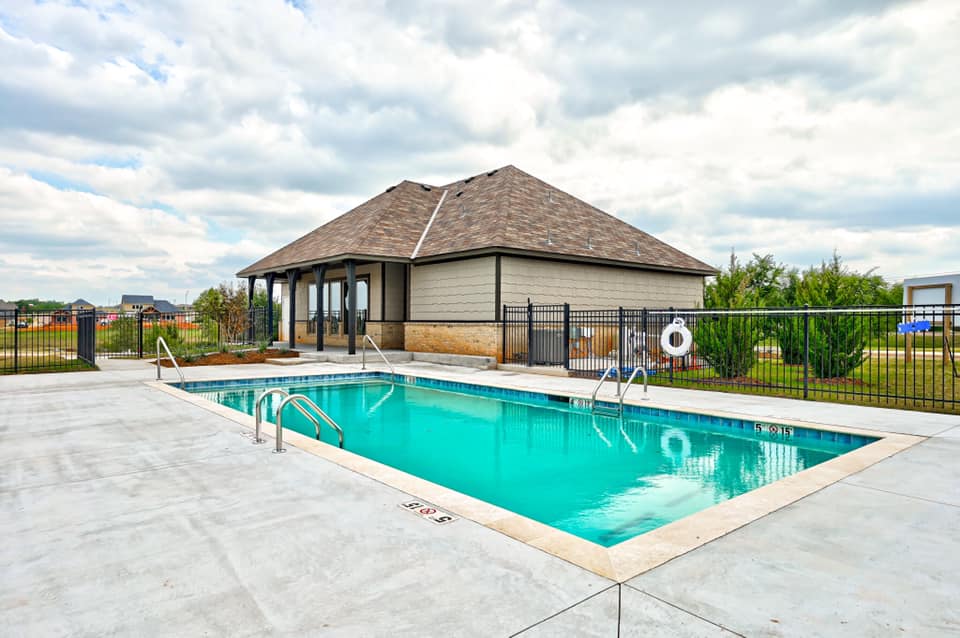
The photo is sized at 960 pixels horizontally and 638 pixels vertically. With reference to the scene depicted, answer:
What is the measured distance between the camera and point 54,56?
12852 millimetres

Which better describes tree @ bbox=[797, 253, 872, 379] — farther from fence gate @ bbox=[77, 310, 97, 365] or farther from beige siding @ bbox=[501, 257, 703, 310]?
fence gate @ bbox=[77, 310, 97, 365]

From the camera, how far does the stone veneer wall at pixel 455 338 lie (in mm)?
16781

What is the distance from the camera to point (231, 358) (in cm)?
1748

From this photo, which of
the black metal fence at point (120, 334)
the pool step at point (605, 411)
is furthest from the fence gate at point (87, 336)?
the pool step at point (605, 411)

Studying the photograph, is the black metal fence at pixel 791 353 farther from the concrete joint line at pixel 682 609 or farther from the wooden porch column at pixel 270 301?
the wooden porch column at pixel 270 301

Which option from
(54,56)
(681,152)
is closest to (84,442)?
(54,56)

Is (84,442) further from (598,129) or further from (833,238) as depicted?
(833,238)

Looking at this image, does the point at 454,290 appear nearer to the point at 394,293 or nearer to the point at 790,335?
the point at 394,293

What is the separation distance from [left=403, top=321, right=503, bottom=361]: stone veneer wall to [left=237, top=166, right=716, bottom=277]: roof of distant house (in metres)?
2.40

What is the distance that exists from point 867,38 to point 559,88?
6.83 metres

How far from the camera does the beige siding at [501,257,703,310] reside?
1769 cm

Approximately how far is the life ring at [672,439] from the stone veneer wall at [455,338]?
888 cm

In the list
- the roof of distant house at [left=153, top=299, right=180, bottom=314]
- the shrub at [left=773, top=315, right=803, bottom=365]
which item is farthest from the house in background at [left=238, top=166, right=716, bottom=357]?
the roof of distant house at [left=153, top=299, right=180, bottom=314]

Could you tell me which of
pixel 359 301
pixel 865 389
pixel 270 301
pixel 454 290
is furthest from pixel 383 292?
pixel 865 389
